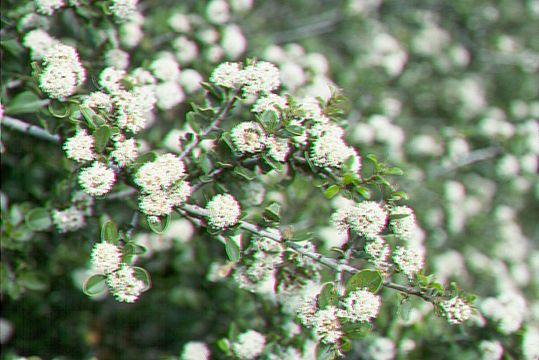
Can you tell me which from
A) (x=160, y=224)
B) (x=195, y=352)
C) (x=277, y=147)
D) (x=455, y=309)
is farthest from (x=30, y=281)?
(x=455, y=309)

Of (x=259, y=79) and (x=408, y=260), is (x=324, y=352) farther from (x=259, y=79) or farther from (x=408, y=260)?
(x=259, y=79)

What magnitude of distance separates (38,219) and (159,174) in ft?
2.42

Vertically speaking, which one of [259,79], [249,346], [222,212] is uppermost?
[259,79]

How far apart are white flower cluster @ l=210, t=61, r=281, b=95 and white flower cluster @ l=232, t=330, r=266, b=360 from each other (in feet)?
3.05

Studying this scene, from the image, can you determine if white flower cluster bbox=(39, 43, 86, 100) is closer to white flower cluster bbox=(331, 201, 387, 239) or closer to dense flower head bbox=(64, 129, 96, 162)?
dense flower head bbox=(64, 129, 96, 162)

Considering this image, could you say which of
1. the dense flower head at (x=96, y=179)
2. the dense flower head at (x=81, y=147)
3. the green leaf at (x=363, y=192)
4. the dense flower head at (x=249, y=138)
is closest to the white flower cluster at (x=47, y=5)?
the dense flower head at (x=81, y=147)

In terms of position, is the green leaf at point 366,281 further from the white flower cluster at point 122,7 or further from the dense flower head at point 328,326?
the white flower cluster at point 122,7

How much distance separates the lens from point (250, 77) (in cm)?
202

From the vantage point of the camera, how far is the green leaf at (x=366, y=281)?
6.20 feet

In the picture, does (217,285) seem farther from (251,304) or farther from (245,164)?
(245,164)

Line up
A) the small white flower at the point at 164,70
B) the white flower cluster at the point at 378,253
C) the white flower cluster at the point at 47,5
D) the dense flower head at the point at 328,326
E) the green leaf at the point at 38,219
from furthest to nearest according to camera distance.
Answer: the small white flower at the point at 164,70 < the green leaf at the point at 38,219 < the white flower cluster at the point at 47,5 < the white flower cluster at the point at 378,253 < the dense flower head at the point at 328,326

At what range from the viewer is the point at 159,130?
2.93 meters

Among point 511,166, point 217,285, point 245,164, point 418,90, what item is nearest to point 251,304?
point 217,285

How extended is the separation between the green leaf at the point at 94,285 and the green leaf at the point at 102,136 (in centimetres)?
42
